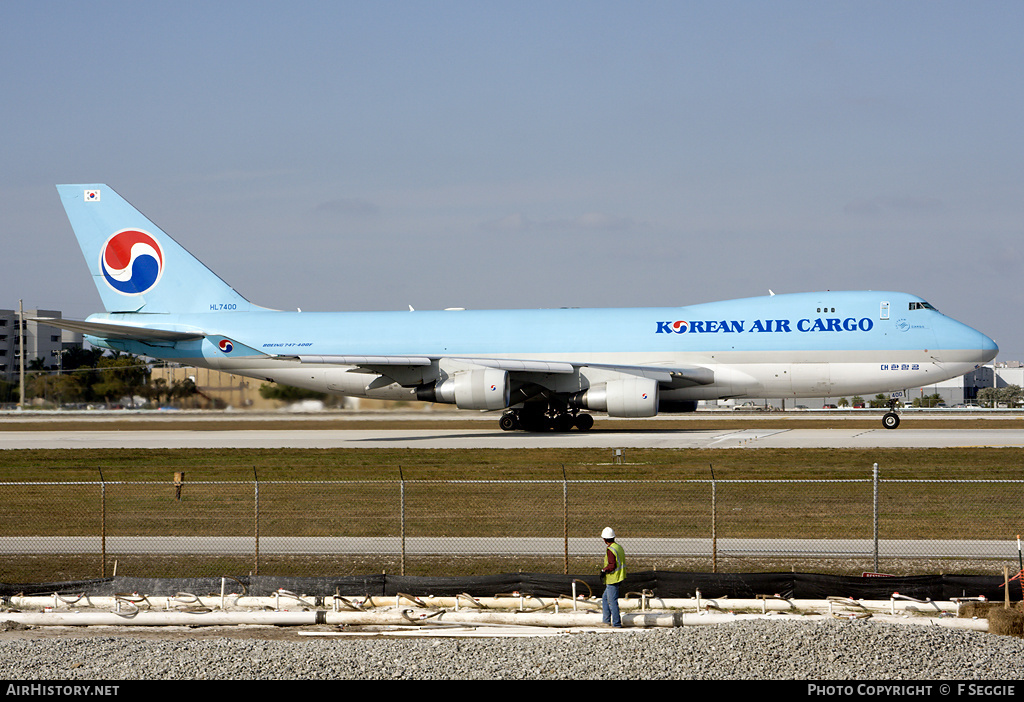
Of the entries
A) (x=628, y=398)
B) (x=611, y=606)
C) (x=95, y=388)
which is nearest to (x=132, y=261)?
(x=95, y=388)

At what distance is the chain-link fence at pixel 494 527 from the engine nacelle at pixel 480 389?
15.0 meters

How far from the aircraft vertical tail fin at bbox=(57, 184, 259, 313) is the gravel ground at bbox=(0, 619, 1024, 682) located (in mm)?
38574

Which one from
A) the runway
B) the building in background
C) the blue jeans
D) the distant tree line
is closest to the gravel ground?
the blue jeans

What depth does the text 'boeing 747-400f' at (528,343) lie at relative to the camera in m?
40.4

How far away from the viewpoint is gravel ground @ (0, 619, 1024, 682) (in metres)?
10.2

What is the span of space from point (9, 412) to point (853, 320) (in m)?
53.2

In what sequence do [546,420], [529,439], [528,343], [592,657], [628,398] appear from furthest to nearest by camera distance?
[528,343] < [546,420] < [628,398] < [529,439] < [592,657]

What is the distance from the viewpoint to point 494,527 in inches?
767

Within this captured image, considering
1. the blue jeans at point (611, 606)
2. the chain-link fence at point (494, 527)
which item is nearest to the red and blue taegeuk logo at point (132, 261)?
the chain-link fence at point (494, 527)

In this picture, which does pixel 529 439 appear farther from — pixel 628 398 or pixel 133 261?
pixel 133 261

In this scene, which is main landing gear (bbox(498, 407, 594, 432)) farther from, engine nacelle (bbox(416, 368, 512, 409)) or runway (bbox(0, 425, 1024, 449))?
engine nacelle (bbox(416, 368, 512, 409))

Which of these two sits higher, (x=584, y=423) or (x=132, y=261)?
(x=132, y=261)

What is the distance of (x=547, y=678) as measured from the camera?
10070mm

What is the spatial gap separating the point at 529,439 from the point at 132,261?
74.7 feet
